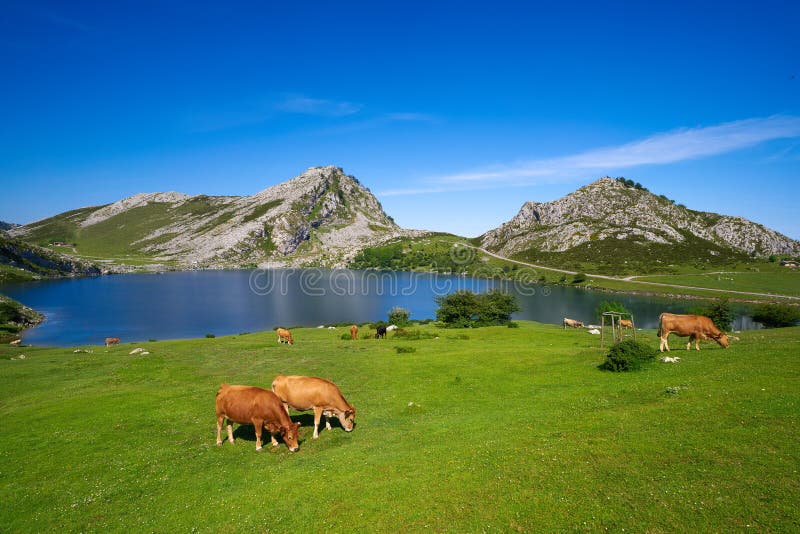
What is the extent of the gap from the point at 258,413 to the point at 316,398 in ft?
8.44

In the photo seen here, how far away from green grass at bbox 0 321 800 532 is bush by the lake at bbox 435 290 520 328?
49.3m

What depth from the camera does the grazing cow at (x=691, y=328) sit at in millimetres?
25703

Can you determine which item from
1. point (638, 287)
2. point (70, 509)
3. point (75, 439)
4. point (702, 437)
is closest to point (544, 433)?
point (702, 437)

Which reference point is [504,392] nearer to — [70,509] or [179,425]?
[179,425]

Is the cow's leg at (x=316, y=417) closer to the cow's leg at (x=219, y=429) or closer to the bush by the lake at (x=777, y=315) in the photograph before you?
the cow's leg at (x=219, y=429)

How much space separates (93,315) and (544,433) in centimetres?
14015

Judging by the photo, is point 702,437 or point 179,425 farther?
point 179,425

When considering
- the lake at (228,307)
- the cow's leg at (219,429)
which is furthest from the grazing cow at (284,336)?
the lake at (228,307)

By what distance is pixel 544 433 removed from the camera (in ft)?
47.5

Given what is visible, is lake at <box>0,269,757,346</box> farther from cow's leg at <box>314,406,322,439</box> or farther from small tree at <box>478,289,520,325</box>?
cow's leg at <box>314,406,322,439</box>

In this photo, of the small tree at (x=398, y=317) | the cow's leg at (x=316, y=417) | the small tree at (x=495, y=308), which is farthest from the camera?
the small tree at (x=398, y=317)

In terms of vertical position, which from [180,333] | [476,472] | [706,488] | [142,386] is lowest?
[180,333]

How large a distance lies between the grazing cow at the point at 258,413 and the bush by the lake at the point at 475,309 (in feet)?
190

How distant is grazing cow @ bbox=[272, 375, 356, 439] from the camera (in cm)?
1727
